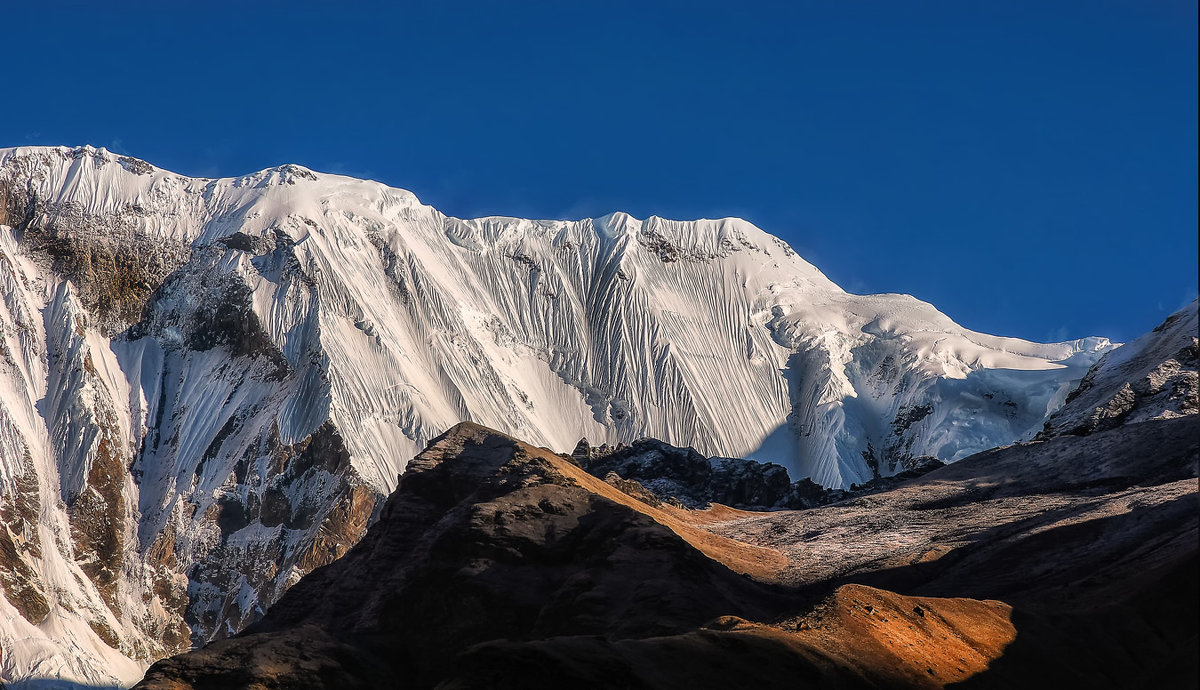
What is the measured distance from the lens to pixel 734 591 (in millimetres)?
59281

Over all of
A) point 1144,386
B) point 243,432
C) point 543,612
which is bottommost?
point 543,612

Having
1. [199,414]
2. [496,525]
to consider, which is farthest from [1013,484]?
[199,414]

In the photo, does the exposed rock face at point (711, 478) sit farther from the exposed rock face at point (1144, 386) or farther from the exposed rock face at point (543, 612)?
the exposed rock face at point (543, 612)

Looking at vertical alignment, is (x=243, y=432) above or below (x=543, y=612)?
above

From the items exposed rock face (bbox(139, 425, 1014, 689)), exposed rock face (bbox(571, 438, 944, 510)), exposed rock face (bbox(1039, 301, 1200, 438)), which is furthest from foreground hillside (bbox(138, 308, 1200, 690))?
exposed rock face (bbox(571, 438, 944, 510))

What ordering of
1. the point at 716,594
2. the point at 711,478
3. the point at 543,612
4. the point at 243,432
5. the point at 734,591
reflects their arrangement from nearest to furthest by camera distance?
the point at 543,612 < the point at 716,594 < the point at 734,591 < the point at 711,478 < the point at 243,432

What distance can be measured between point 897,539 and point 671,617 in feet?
106

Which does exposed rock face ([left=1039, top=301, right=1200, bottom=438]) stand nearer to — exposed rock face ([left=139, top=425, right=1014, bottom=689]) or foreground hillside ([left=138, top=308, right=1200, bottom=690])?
foreground hillside ([left=138, top=308, right=1200, bottom=690])

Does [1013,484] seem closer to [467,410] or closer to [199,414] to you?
[467,410]

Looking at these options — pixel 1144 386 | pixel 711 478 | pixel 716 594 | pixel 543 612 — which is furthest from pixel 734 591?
pixel 711 478

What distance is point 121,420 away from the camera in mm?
189500

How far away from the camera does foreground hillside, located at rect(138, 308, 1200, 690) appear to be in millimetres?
41719

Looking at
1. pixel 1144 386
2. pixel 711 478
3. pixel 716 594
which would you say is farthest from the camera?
pixel 711 478

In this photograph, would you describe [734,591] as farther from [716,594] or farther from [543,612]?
[543,612]
